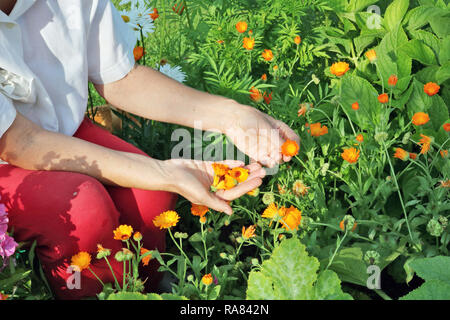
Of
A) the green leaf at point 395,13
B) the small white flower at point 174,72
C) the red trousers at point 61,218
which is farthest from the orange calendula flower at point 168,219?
the green leaf at point 395,13

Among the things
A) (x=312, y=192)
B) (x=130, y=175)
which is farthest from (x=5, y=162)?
(x=312, y=192)

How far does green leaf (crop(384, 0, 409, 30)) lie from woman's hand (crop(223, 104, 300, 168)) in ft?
2.34

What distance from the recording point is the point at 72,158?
1450 millimetres

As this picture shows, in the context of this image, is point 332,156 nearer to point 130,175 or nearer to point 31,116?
point 130,175

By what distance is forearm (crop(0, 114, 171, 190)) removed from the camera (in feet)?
4.63

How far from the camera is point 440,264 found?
3.95 ft

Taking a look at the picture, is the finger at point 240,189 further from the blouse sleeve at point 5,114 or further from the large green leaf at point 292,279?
the blouse sleeve at point 5,114

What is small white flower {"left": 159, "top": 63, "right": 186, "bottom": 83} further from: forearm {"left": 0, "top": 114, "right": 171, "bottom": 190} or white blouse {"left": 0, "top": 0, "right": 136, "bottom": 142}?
forearm {"left": 0, "top": 114, "right": 171, "bottom": 190}

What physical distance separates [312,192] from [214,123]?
15.1 inches

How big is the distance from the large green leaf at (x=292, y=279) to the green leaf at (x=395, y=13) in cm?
120

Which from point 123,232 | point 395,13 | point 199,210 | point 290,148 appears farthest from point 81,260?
point 395,13

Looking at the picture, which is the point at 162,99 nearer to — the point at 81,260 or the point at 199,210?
the point at 199,210

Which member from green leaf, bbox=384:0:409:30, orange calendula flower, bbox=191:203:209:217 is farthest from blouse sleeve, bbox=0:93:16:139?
green leaf, bbox=384:0:409:30

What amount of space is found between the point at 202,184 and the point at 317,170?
424 millimetres
